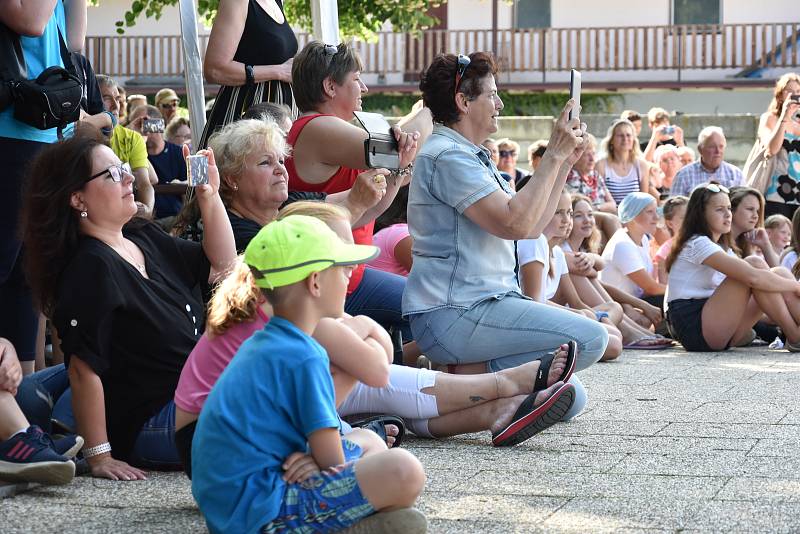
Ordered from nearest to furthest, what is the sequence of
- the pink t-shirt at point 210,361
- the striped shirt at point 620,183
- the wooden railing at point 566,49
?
the pink t-shirt at point 210,361, the striped shirt at point 620,183, the wooden railing at point 566,49

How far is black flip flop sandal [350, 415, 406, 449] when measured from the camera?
450 cm

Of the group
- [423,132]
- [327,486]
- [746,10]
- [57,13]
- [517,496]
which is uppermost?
[746,10]

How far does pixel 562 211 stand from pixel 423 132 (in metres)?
2.18

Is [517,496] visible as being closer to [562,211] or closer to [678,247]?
[562,211]

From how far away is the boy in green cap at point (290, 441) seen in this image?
3.07m

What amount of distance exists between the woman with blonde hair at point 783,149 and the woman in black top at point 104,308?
792cm

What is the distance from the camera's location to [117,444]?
4359mm

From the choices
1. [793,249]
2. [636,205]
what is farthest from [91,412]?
[793,249]

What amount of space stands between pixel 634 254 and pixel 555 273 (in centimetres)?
154

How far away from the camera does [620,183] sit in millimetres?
12109

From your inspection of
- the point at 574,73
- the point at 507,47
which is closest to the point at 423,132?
the point at 574,73

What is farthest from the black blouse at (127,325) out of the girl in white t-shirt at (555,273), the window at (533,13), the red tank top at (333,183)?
the window at (533,13)

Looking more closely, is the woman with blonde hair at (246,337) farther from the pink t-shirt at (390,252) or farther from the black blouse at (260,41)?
the black blouse at (260,41)

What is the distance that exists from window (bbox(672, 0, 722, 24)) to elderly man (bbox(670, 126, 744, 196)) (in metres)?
15.4
